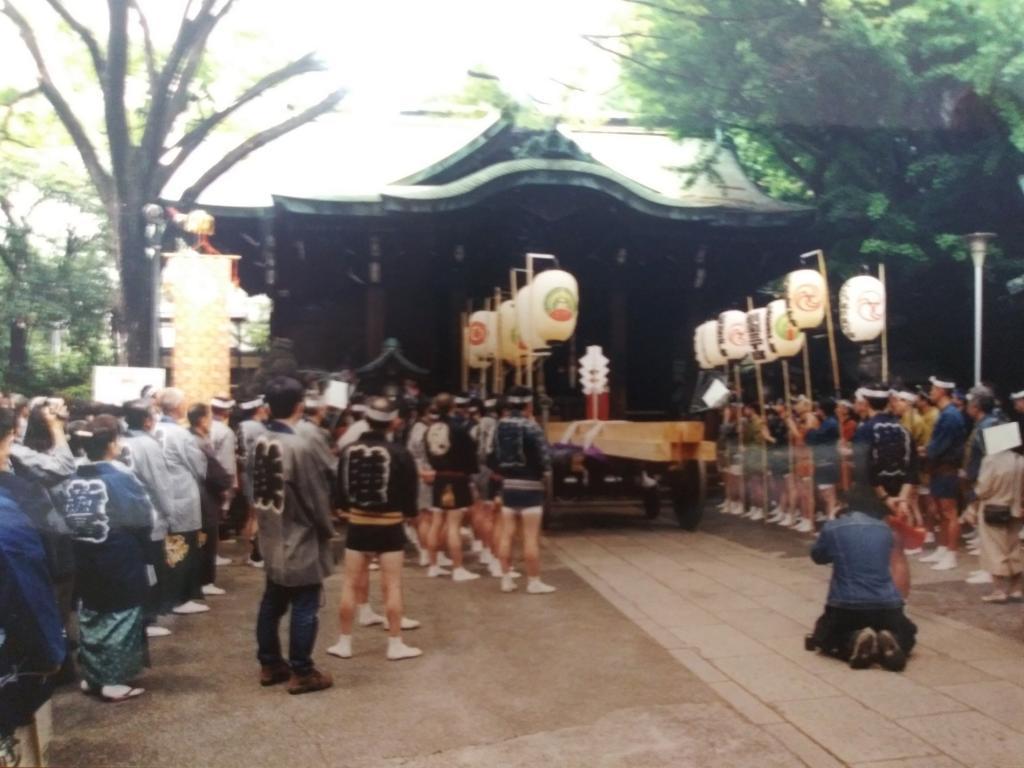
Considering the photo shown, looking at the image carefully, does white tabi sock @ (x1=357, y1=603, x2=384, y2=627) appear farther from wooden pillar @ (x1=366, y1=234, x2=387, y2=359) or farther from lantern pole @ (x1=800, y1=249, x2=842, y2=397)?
lantern pole @ (x1=800, y1=249, x2=842, y2=397)

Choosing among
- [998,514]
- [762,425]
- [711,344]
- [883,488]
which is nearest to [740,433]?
[762,425]

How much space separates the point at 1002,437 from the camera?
5926 millimetres

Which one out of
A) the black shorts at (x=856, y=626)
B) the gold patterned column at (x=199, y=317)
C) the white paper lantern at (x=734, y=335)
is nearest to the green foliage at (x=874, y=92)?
the white paper lantern at (x=734, y=335)

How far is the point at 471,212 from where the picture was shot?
995 cm

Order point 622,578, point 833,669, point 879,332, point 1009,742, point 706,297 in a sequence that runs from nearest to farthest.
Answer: point 1009,742 → point 833,669 → point 622,578 → point 879,332 → point 706,297

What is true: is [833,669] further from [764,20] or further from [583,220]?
[583,220]

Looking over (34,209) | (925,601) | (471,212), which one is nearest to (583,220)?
(471,212)

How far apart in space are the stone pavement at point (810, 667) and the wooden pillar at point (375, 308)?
11.6ft

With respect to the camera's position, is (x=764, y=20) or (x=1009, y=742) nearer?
(x=1009, y=742)

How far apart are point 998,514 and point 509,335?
4.75 metres

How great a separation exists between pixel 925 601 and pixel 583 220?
571 centimetres

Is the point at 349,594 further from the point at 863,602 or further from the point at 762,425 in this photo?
the point at 762,425

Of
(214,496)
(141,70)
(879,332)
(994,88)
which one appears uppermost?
(994,88)

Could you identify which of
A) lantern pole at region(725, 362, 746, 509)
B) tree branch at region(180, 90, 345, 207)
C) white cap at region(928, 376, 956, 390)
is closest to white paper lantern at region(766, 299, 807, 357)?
lantern pole at region(725, 362, 746, 509)
